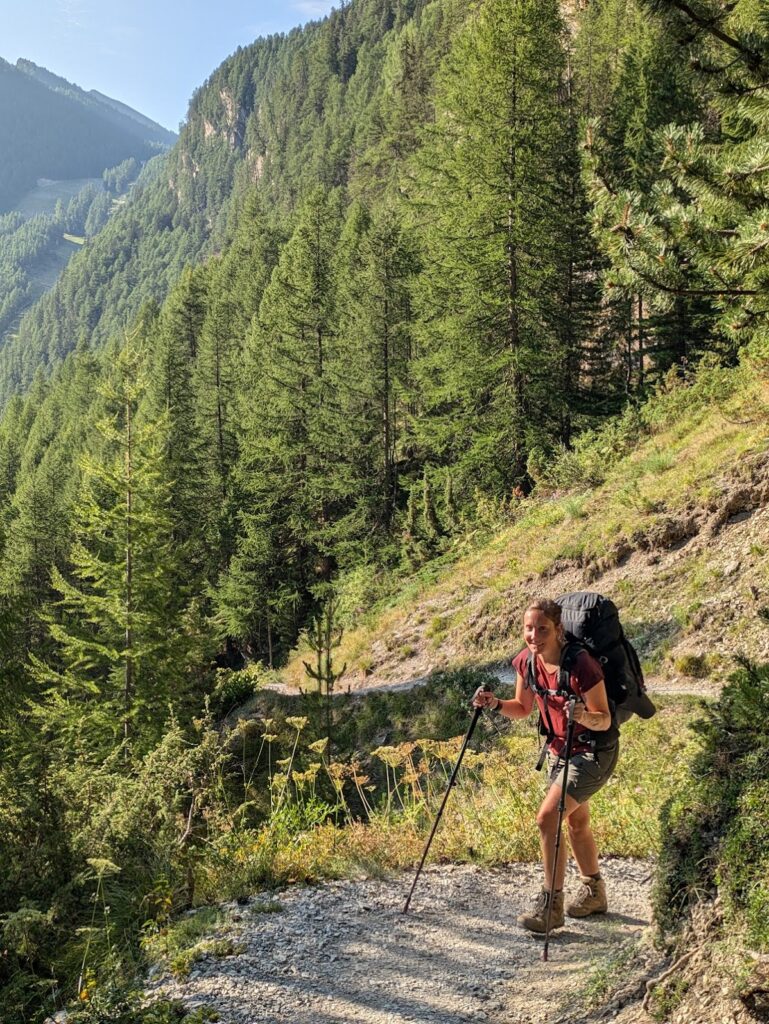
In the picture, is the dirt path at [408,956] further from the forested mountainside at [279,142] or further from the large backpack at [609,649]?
the forested mountainside at [279,142]

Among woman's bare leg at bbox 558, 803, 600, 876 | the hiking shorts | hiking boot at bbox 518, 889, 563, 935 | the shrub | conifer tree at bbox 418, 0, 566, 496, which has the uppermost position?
conifer tree at bbox 418, 0, 566, 496

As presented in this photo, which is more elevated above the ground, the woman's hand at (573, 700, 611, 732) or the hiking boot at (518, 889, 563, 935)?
the woman's hand at (573, 700, 611, 732)

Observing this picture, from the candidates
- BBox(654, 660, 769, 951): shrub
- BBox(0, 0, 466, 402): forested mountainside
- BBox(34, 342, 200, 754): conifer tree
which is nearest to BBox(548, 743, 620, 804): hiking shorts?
BBox(654, 660, 769, 951): shrub

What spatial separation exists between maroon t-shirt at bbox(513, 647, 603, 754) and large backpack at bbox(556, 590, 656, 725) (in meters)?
0.11

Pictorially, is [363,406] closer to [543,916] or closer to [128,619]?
[128,619]

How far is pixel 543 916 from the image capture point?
4422 mm

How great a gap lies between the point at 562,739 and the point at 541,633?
73cm

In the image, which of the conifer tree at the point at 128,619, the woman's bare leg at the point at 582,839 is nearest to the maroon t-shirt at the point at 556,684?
the woman's bare leg at the point at 582,839

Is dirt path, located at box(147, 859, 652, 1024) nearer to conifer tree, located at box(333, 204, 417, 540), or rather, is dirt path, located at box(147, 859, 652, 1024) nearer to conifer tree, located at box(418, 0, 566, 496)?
conifer tree, located at box(418, 0, 566, 496)

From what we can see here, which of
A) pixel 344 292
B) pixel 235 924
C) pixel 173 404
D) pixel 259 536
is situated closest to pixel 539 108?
pixel 344 292

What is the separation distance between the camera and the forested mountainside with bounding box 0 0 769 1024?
16.2 ft

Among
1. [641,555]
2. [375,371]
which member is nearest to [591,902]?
[641,555]

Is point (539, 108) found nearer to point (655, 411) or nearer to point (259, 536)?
point (655, 411)

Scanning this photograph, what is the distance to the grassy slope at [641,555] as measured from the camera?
10.7 m
